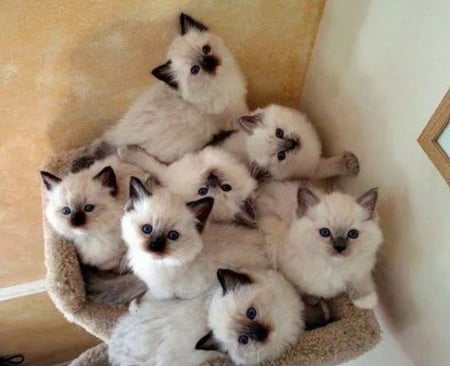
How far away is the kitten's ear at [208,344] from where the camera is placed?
115 centimetres

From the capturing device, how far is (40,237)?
1765 millimetres

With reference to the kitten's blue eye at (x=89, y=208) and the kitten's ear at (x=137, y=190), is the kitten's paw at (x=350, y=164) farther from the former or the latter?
the kitten's blue eye at (x=89, y=208)

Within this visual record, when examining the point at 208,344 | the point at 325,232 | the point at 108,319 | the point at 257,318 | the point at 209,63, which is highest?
the point at 209,63

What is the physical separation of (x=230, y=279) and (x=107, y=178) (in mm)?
410

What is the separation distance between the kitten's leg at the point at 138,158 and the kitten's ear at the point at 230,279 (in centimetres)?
38

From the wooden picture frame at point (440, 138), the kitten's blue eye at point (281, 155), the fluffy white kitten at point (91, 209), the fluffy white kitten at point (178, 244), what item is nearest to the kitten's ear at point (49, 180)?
the fluffy white kitten at point (91, 209)

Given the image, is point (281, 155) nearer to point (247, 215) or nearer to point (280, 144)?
point (280, 144)

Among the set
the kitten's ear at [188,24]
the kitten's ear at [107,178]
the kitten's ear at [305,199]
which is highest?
the kitten's ear at [188,24]

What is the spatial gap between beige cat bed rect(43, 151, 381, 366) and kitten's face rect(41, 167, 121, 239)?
0.08 metres

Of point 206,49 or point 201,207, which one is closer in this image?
point 201,207

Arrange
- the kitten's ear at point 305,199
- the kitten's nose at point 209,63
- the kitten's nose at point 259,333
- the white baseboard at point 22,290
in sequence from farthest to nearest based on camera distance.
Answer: the white baseboard at point 22,290 < the kitten's nose at point 209,63 < the kitten's ear at point 305,199 < the kitten's nose at point 259,333

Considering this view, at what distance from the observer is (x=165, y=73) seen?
4.50 feet

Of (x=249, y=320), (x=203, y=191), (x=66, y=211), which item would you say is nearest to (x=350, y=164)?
(x=203, y=191)

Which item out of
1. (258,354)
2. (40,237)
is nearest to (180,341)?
(258,354)
